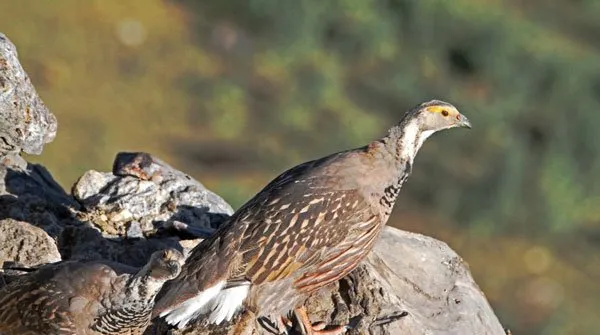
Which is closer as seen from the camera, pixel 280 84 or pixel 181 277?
pixel 181 277

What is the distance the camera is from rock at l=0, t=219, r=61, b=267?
730cm

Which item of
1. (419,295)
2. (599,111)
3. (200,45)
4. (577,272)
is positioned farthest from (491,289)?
(419,295)

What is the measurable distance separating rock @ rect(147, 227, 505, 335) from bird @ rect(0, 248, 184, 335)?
443mm

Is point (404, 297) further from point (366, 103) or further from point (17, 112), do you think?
point (366, 103)

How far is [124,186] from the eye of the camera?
26.8 feet

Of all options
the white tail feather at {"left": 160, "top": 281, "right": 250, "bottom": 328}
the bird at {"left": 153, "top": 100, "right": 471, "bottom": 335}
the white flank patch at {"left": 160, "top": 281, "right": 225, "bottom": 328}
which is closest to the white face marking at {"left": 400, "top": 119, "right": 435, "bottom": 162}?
the bird at {"left": 153, "top": 100, "right": 471, "bottom": 335}

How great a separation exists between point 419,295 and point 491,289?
12557 mm

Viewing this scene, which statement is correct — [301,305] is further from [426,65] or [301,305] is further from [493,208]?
[426,65]

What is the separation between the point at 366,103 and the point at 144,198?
17.5m

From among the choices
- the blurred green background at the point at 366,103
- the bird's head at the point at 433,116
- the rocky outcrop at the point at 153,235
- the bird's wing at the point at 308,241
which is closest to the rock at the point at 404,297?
the rocky outcrop at the point at 153,235

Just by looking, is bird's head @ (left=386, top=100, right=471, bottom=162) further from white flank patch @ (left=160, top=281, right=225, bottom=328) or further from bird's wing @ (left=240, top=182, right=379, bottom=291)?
white flank patch @ (left=160, top=281, right=225, bottom=328)

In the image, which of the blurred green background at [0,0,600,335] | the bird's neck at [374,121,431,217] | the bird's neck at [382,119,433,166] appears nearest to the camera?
the bird's neck at [374,121,431,217]

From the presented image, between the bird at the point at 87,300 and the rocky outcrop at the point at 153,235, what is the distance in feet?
1.46

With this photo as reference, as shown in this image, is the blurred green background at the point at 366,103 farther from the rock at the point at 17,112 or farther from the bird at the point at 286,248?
the rock at the point at 17,112
